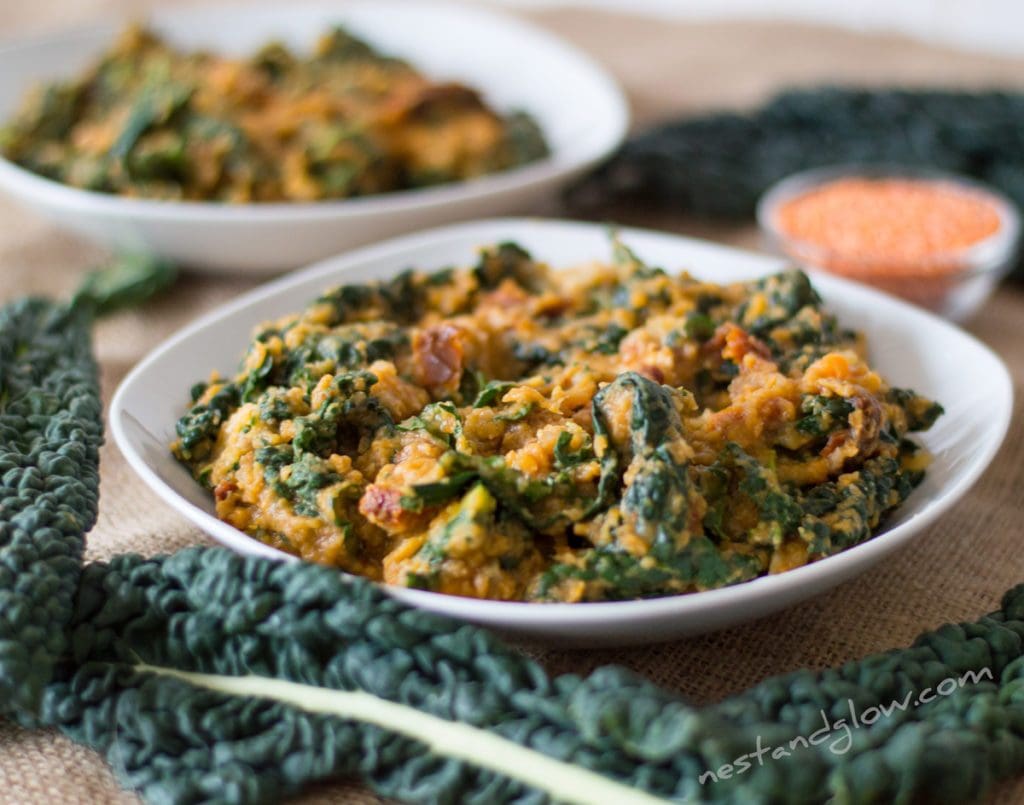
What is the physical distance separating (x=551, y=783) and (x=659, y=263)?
1985 mm

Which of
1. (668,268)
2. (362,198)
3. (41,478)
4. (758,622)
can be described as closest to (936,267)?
(668,268)

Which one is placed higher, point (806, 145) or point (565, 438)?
point (565, 438)

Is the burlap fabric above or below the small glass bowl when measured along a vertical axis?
below

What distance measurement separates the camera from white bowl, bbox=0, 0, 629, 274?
12.8ft

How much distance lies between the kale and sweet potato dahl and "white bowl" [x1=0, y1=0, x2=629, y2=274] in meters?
1.02

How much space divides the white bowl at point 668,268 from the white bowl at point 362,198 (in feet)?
0.94

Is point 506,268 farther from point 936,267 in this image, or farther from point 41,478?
point 936,267

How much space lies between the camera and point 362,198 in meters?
4.19

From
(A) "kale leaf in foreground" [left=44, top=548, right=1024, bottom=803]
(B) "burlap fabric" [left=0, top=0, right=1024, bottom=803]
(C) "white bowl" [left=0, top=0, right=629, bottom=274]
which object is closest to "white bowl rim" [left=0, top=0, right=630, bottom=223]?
(C) "white bowl" [left=0, top=0, right=629, bottom=274]

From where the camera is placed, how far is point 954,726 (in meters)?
1.91

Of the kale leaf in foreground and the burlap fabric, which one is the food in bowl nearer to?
the burlap fabric

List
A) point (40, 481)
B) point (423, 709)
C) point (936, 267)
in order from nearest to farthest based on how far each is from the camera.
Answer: point (423, 709)
point (40, 481)
point (936, 267)

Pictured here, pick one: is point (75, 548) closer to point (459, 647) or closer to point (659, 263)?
point (459, 647)

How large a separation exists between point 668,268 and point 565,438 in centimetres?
134
